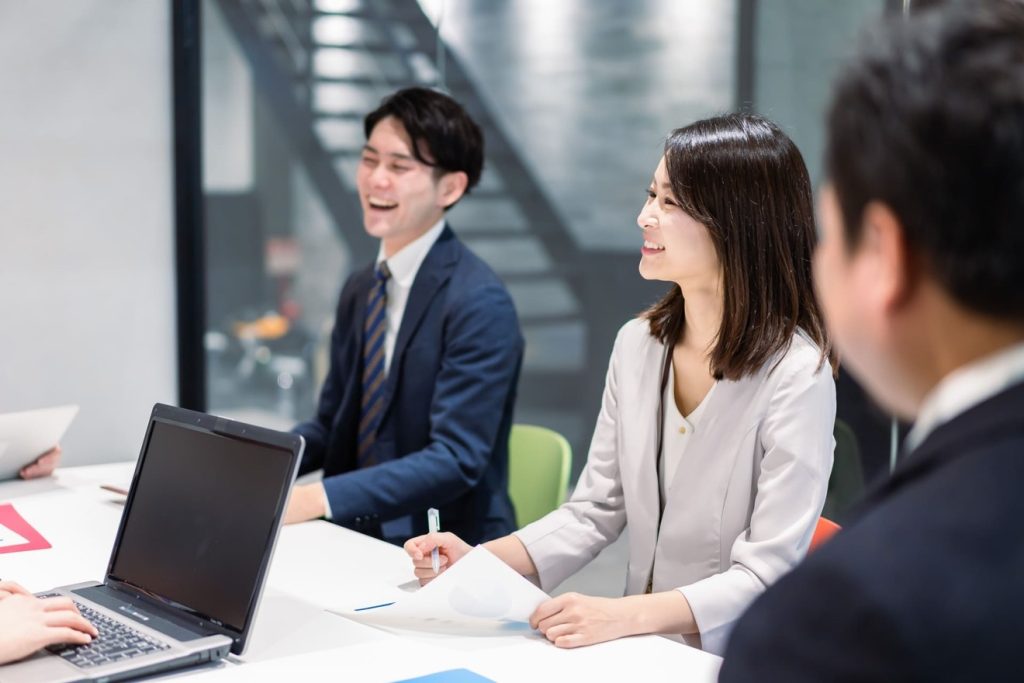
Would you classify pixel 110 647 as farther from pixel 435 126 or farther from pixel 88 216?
pixel 88 216

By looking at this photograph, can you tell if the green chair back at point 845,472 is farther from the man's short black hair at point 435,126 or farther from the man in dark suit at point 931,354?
the man in dark suit at point 931,354

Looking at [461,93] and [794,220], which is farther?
[461,93]

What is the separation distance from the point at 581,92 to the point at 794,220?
1611 mm

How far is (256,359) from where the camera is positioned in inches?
164

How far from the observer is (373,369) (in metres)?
2.78

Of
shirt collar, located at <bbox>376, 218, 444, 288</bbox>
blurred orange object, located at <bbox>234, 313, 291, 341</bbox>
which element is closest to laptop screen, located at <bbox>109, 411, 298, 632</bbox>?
shirt collar, located at <bbox>376, 218, 444, 288</bbox>

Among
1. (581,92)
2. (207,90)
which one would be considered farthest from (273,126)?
(581,92)

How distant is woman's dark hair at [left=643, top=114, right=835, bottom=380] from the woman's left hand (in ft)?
1.57

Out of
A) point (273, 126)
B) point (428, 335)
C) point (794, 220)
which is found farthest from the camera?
point (273, 126)

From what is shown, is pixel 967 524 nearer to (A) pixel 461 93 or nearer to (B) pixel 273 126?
(A) pixel 461 93

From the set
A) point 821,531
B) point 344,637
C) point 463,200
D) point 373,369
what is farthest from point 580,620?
point 463,200

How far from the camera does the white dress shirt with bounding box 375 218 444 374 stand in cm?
279

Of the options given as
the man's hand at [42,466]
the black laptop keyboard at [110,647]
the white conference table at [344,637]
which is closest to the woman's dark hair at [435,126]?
the white conference table at [344,637]

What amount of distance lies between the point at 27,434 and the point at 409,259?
3.09 ft
